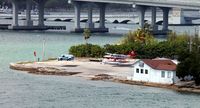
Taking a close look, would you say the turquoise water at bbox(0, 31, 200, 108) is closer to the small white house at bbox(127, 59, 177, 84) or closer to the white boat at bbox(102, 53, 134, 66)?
the small white house at bbox(127, 59, 177, 84)

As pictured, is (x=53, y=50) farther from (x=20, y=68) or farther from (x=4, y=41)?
(x=20, y=68)

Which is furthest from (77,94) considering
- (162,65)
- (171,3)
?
(171,3)

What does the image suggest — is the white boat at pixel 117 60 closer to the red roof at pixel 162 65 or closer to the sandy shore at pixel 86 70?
the sandy shore at pixel 86 70

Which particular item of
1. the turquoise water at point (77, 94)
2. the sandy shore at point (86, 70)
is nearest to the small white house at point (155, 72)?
the sandy shore at point (86, 70)

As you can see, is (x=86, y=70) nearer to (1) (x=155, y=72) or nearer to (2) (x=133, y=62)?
(2) (x=133, y=62)

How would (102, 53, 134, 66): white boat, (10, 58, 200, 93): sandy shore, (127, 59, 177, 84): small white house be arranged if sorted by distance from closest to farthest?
(10, 58, 200, 93): sandy shore < (127, 59, 177, 84): small white house < (102, 53, 134, 66): white boat

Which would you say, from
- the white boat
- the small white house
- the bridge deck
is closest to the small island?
the small white house
